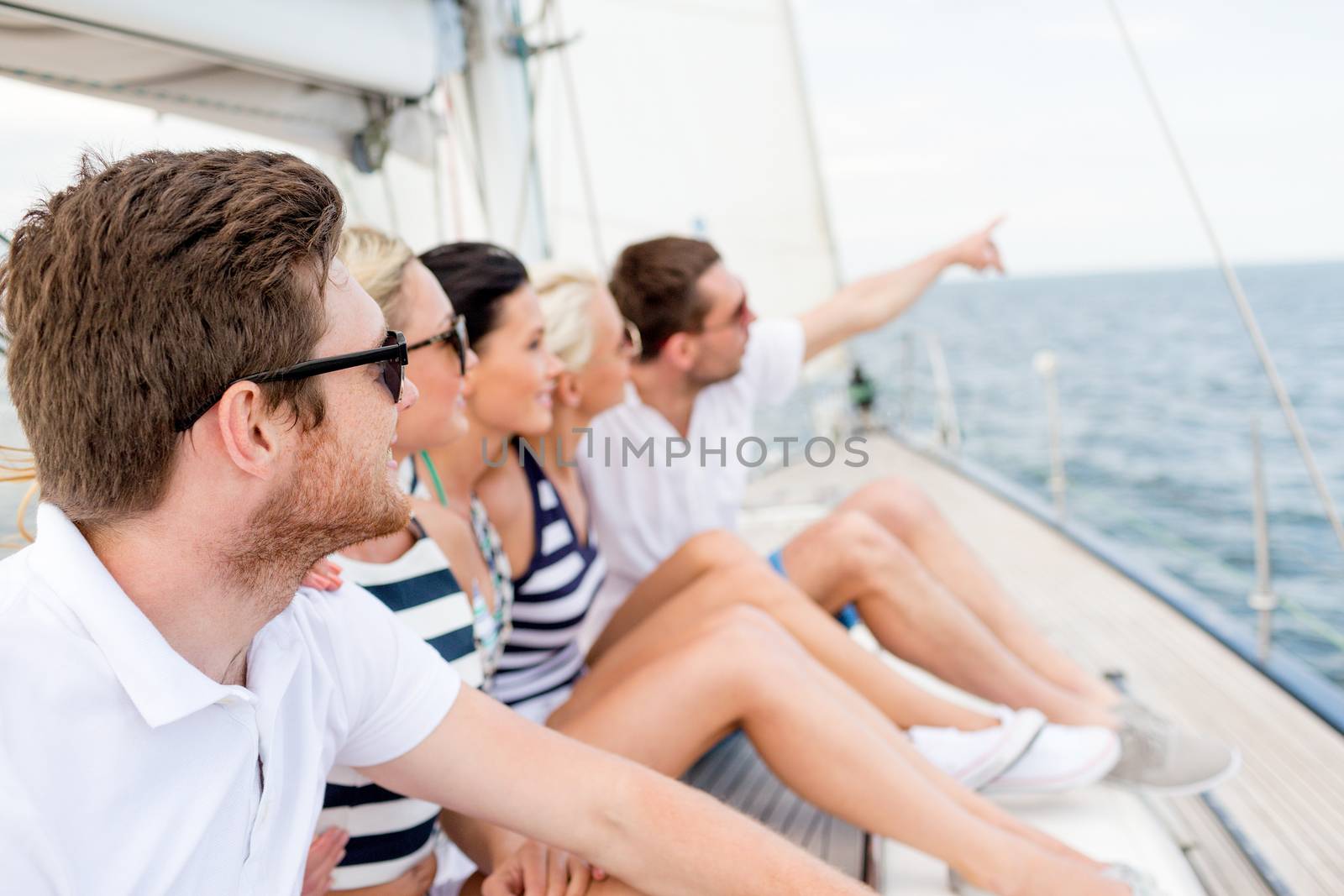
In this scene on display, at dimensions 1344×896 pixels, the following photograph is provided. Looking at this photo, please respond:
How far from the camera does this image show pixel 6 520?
3.77 ft

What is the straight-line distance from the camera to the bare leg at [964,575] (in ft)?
6.28

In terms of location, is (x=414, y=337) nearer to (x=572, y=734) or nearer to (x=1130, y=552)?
(x=572, y=734)

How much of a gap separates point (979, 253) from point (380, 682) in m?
1.97

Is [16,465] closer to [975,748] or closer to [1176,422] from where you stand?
[975,748]

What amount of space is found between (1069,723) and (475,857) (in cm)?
103

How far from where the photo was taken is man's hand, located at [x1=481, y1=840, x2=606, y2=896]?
1085 millimetres

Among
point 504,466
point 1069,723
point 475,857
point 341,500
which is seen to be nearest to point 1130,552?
point 1069,723

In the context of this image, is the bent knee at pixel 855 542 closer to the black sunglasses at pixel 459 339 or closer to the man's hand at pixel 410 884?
the black sunglasses at pixel 459 339

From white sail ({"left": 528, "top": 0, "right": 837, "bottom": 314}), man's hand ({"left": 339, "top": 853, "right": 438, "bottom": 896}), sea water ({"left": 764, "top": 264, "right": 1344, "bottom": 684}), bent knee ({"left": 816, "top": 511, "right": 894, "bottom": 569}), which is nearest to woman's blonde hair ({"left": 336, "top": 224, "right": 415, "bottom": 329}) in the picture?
man's hand ({"left": 339, "top": 853, "right": 438, "bottom": 896})

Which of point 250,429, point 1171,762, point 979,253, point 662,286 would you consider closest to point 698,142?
point 979,253

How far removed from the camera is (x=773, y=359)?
8.16 feet

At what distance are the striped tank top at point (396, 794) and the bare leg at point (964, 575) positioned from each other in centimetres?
104

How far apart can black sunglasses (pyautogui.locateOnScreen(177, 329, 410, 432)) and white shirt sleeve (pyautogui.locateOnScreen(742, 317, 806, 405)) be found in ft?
5.42

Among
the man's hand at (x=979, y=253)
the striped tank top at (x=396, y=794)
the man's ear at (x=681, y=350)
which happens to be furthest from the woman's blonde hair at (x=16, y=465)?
the man's hand at (x=979, y=253)
